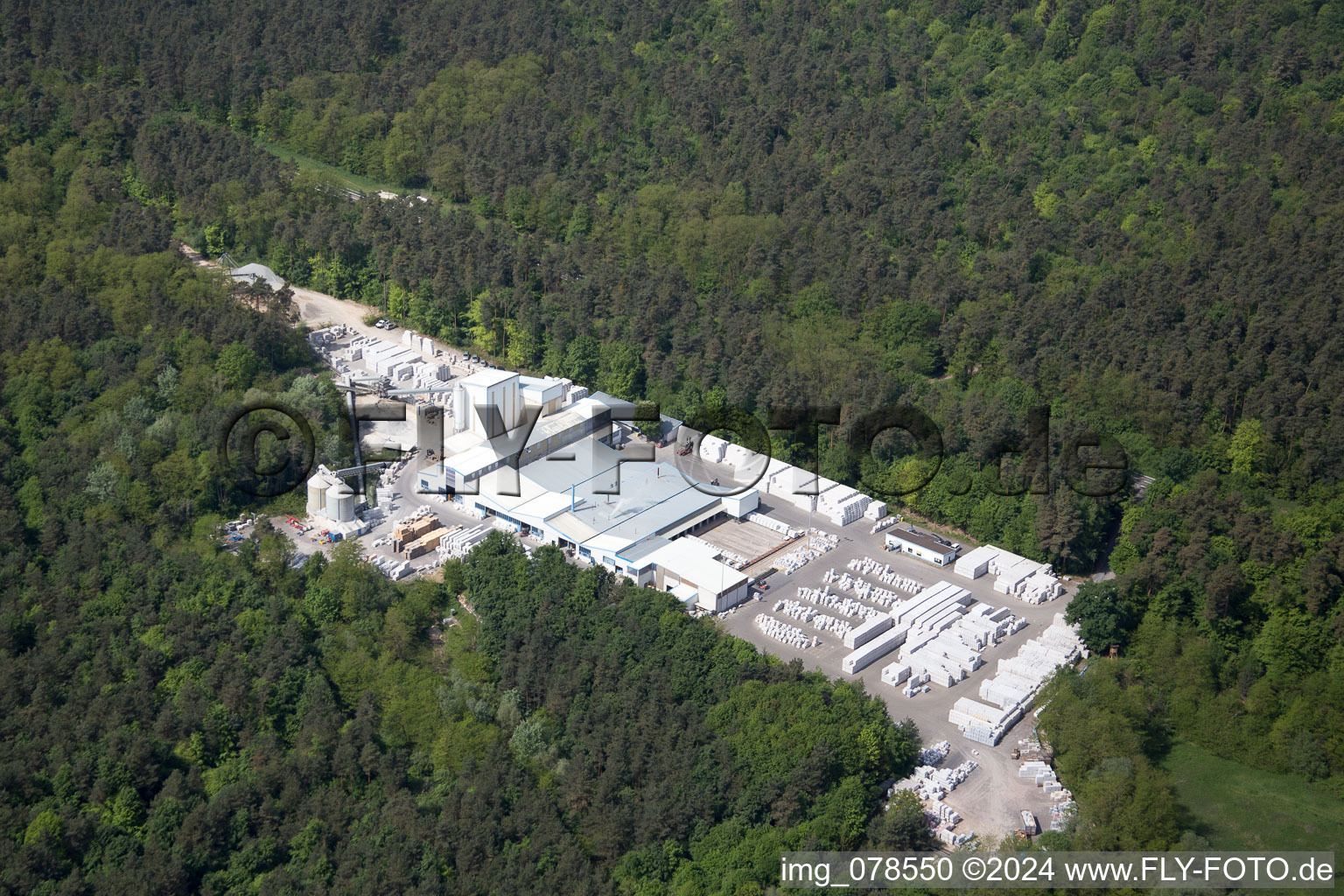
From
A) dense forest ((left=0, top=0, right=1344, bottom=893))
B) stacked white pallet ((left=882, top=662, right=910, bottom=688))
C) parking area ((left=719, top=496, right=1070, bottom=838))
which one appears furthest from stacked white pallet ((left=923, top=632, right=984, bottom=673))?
dense forest ((left=0, top=0, right=1344, bottom=893))

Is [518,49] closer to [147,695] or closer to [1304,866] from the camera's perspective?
[147,695]

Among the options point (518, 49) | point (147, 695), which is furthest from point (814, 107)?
point (147, 695)

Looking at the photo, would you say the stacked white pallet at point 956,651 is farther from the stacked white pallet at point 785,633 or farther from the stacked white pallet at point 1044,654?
the stacked white pallet at point 785,633

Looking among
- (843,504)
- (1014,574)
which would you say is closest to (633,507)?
(843,504)

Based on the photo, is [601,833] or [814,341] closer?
[601,833]

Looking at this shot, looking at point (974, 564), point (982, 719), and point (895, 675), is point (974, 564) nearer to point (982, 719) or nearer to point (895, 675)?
point (895, 675)

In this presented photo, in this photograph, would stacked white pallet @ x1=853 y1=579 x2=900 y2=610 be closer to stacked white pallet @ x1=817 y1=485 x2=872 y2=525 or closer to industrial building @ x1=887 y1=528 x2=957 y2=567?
industrial building @ x1=887 y1=528 x2=957 y2=567
